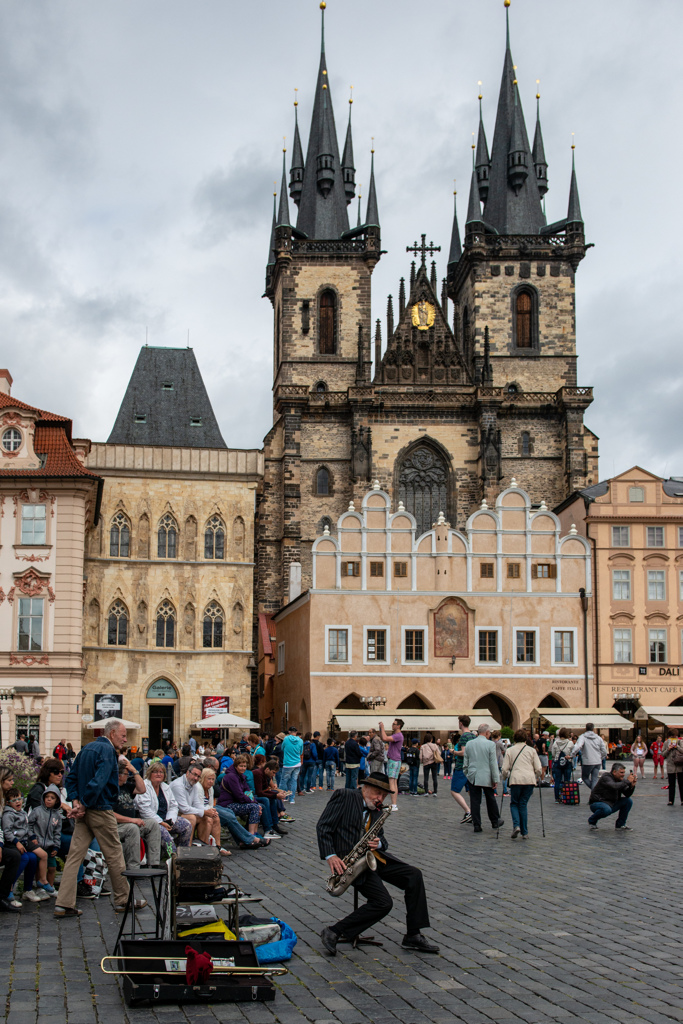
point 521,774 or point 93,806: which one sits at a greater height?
point 93,806

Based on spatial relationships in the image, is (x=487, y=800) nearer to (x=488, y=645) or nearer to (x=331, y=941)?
(x=331, y=941)

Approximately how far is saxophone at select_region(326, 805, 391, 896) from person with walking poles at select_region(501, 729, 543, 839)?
24.3 feet

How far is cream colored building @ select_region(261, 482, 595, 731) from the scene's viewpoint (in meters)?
40.0

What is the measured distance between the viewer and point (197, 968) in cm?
719

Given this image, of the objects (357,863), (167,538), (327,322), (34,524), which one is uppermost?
(327,322)

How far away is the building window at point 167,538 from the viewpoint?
42.8 meters

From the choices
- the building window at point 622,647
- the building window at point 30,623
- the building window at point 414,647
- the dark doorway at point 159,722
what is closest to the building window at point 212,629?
the dark doorway at point 159,722

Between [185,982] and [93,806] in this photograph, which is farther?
[93,806]

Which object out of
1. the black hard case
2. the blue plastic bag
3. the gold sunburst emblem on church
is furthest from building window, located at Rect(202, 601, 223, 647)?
the black hard case

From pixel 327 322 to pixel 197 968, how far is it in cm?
5259

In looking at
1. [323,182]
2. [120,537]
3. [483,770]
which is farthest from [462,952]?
[323,182]

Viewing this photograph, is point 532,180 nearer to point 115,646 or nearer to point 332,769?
point 115,646

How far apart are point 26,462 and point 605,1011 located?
28838 mm

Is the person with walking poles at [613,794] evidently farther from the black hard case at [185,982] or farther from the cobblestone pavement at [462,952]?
the black hard case at [185,982]
